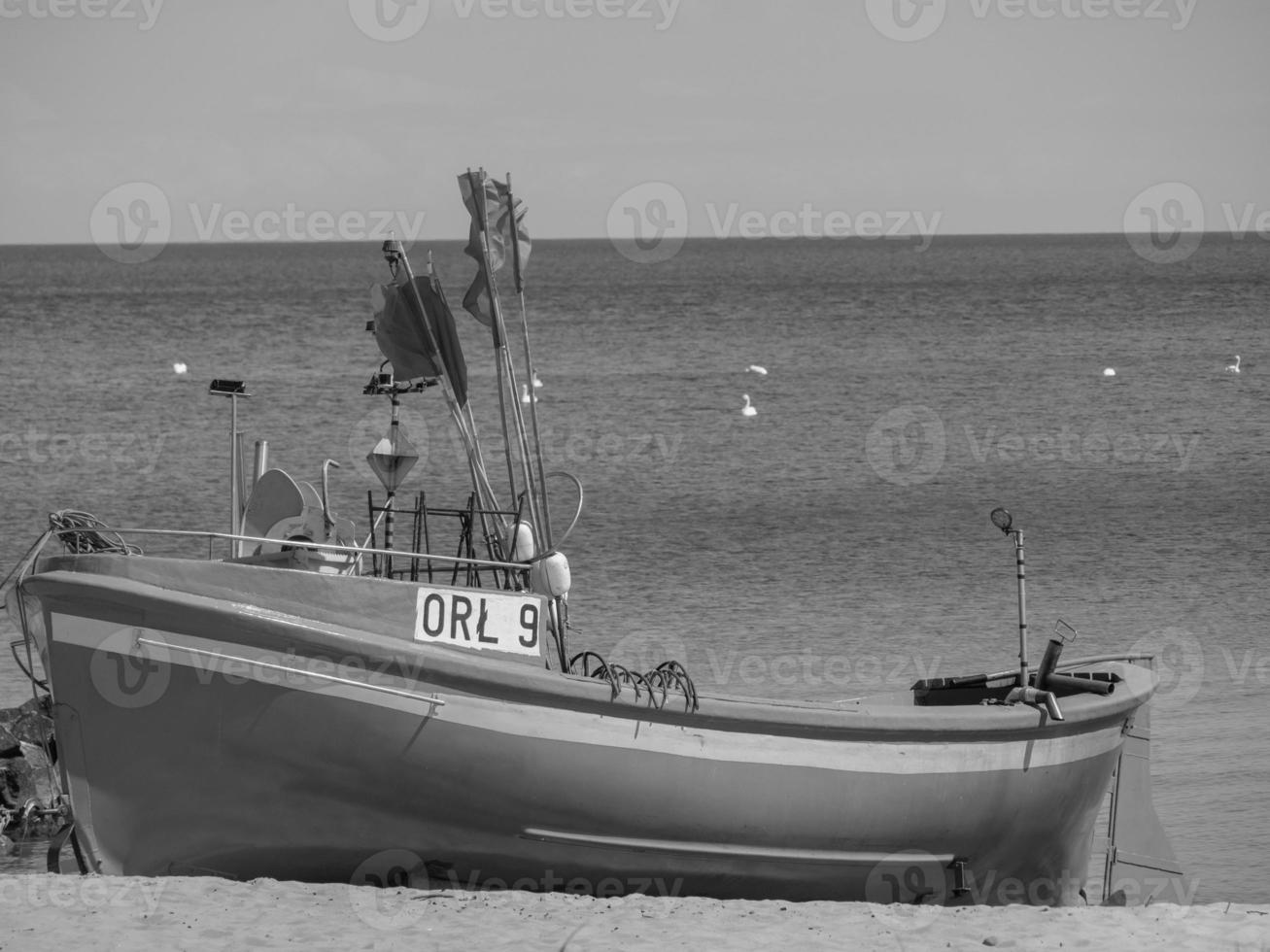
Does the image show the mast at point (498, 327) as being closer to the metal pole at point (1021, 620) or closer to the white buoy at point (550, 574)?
the white buoy at point (550, 574)

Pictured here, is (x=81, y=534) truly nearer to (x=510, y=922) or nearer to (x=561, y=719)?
(x=561, y=719)

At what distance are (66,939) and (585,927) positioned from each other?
8.16 ft

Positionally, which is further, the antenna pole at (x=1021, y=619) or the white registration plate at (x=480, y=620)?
the antenna pole at (x=1021, y=619)

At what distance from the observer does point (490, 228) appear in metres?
9.52

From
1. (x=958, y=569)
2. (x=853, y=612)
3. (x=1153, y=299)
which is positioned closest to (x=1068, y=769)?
(x=853, y=612)

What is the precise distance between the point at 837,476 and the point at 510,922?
70.6 feet

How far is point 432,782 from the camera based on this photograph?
27.2 ft

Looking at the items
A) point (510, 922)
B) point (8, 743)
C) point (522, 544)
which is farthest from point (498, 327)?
point (8, 743)

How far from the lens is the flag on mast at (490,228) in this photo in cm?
941

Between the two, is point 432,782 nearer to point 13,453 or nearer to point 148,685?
point 148,685

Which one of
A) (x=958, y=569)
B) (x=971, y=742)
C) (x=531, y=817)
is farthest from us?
(x=958, y=569)

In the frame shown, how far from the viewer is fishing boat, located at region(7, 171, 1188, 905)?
8023mm

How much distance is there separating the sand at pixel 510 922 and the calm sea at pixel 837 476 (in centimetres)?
257

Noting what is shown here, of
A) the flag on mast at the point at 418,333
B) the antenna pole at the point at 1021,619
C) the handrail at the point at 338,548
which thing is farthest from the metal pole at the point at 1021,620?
the flag on mast at the point at 418,333
